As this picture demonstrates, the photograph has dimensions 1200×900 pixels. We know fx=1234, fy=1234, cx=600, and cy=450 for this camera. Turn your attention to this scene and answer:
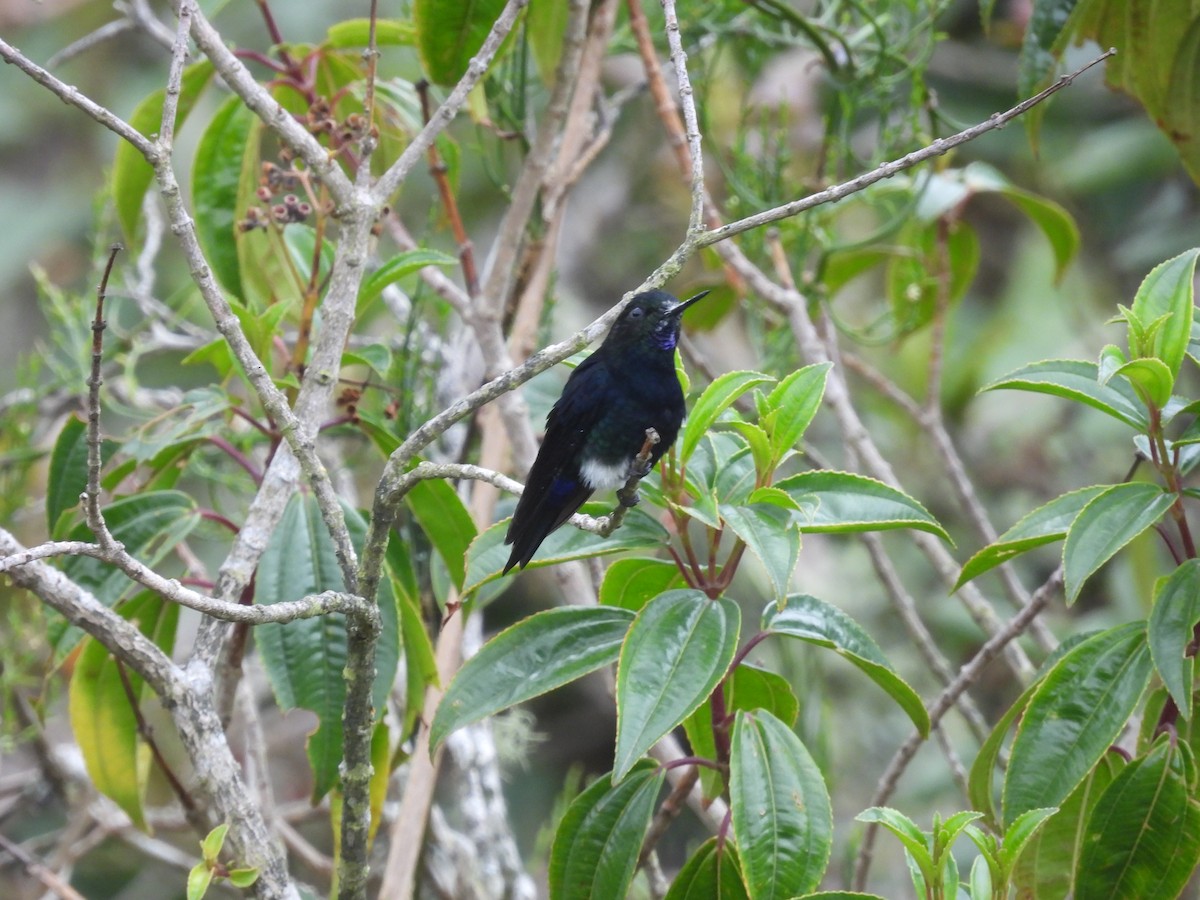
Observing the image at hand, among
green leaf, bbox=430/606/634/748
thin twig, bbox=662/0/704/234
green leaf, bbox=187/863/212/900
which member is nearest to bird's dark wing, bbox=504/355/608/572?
green leaf, bbox=430/606/634/748

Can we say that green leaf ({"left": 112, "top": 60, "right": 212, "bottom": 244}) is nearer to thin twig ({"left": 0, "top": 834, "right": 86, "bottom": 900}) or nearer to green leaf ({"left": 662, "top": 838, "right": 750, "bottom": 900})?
thin twig ({"left": 0, "top": 834, "right": 86, "bottom": 900})

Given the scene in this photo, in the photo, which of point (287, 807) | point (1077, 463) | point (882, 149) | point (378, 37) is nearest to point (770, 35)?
point (882, 149)

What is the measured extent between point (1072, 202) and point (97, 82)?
5474mm

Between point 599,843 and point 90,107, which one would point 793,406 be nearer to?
point 599,843

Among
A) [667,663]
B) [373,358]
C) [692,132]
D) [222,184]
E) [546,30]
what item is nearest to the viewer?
[692,132]

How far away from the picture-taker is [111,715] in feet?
6.97

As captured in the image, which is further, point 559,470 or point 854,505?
point 559,470

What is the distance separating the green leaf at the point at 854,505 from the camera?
64.2 inches

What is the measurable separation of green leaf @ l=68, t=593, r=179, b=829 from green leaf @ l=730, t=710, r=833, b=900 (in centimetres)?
107

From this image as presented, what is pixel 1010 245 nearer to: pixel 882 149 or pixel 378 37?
pixel 882 149

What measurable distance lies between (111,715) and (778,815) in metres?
1.20

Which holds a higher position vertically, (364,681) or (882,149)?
(882,149)

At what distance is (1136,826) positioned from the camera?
1.69m

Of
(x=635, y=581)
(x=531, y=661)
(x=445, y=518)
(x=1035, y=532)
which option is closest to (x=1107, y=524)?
(x=1035, y=532)
